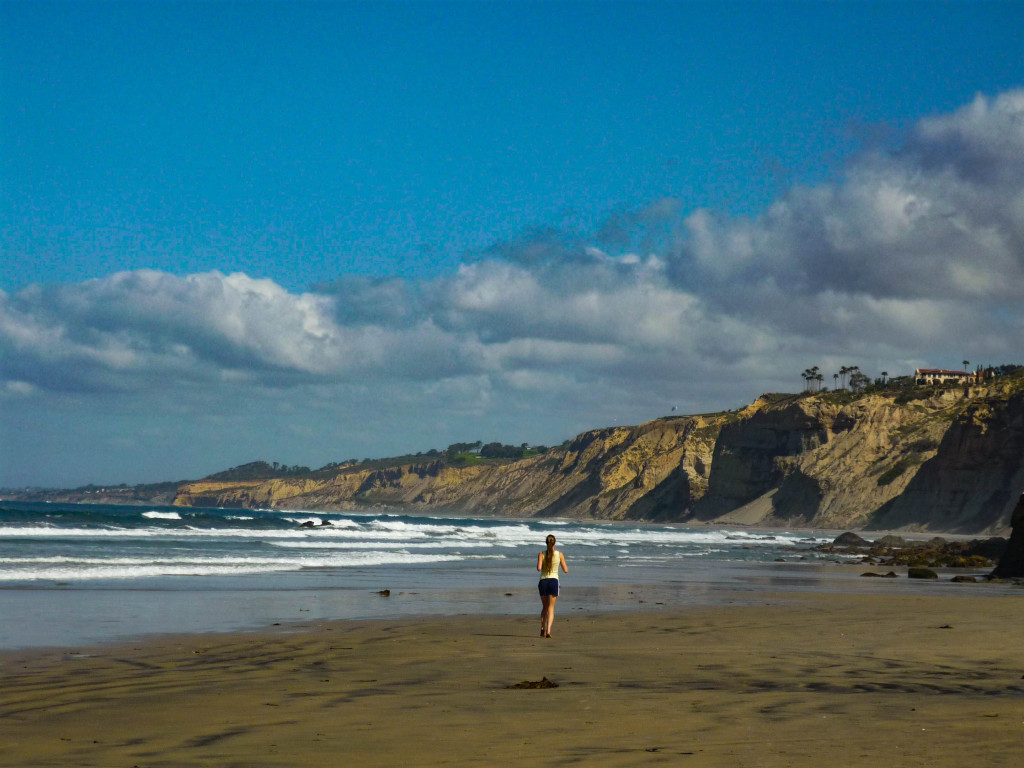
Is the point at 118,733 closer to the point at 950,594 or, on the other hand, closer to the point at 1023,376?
the point at 950,594

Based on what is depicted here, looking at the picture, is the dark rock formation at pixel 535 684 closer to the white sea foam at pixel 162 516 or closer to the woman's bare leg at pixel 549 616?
the woman's bare leg at pixel 549 616

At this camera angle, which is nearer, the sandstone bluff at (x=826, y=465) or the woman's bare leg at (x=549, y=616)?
Result: the woman's bare leg at (x=549, y=616)

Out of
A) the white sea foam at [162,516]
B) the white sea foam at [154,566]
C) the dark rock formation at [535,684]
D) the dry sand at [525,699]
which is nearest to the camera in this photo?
the dry sand at [525,699]

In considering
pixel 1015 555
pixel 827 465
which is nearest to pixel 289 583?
pixel 1015 555

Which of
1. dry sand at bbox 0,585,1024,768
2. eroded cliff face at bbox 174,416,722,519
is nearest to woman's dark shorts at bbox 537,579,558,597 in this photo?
dry sand at bbox 0,585,1024,768

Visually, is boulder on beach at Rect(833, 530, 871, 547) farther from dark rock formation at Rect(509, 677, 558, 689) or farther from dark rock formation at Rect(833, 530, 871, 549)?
dark rock formation at Rect(509, 677, 558, 689)

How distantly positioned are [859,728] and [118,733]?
5.42m

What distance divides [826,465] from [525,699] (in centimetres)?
11056

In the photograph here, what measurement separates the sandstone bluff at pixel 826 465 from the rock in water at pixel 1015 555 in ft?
181

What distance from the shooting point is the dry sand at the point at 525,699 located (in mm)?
6574

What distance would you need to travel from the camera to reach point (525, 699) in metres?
8.73

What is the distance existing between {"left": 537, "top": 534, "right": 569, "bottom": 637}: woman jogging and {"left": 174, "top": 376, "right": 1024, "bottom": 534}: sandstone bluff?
246 ft

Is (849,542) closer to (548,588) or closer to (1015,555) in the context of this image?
(1015,555)

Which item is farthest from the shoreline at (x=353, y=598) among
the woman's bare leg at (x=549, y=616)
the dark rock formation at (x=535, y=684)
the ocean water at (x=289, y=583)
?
the dark rock formation at (x=535, y=684)
